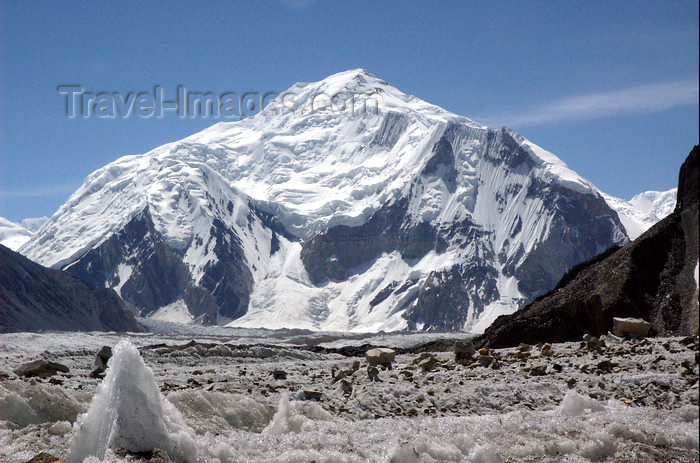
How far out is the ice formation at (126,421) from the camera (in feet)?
44.1

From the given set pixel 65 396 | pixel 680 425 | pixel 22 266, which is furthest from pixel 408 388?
pixel 22 266

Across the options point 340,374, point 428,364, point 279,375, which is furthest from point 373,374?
point 279,375

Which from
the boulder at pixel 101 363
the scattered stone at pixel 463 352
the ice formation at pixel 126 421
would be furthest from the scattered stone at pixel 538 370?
the boulder at pixel 101 363

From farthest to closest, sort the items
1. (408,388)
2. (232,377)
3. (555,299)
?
(555,299) < (232,377) < (408,388)

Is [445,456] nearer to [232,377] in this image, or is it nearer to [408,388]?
[408,388]

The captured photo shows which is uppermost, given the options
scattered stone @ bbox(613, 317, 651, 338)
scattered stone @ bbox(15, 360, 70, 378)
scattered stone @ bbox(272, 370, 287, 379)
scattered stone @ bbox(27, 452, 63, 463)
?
scattered stone @ bbox(613, 317, 651, 338)

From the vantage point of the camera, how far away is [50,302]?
159 meters

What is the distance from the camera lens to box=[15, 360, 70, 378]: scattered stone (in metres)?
24.2

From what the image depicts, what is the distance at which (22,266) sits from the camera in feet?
520

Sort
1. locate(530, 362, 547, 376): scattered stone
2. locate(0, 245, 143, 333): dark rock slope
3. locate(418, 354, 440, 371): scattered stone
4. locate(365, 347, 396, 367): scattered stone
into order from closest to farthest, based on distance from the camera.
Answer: locate(530, 362, 547, 376): scattered stone, locate(418, 354, 440, 371): scattered stone, locate(365, 347, 396, 367): scattered stone, locate(0, 245, 143, 333): dark rock slope

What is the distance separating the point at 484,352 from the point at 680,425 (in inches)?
452

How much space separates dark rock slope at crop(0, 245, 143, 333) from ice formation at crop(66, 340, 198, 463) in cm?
12002

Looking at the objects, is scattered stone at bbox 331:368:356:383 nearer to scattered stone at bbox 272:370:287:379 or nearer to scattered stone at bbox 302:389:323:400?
scattered stone at bbox 272:370:287:379

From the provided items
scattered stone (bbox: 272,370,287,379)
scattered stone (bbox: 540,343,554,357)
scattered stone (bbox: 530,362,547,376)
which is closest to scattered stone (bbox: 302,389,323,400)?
scattered stone (bbox: 272,370,287,379)
